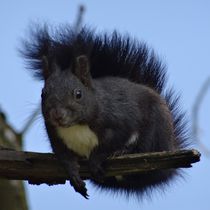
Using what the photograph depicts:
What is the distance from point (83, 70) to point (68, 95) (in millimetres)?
312

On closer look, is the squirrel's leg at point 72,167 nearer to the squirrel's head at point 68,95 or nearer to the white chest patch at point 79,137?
the white chest patch at point 79,137

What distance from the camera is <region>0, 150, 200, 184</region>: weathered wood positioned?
141 inches

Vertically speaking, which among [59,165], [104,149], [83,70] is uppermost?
[83,70]

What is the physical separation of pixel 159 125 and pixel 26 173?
1110 millimetres

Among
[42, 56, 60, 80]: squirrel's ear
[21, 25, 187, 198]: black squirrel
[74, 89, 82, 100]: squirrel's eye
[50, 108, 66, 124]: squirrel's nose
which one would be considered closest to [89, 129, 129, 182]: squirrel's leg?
[21, 25, 187, 198]: black squirrel

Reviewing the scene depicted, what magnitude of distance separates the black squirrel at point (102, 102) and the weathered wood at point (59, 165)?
0.09 metres

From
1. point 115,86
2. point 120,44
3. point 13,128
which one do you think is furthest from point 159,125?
point 13,128

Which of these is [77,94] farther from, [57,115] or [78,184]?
[78,184]

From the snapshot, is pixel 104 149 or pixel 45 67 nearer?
pixel 104 149

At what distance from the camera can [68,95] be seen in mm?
3943

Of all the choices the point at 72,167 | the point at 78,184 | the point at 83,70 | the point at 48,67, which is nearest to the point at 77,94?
the point at 83,70

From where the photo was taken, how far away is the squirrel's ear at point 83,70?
4172 millimetres

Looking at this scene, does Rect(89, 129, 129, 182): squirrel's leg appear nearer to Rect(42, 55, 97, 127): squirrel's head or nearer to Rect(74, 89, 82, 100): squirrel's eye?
Rect(42, 55, 97, 127): squirrel's head

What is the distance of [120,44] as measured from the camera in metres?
4.87
